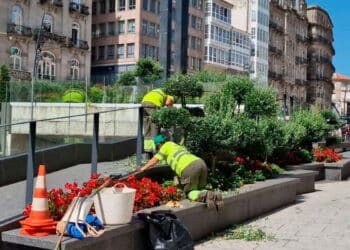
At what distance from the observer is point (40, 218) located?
5582mm

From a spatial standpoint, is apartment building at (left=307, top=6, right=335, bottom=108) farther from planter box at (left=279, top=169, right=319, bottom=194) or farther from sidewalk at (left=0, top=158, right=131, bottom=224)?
sidewalk at (left=0, top=158, right=131, bottom=224)

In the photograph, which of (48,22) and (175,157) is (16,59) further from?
(175,157)

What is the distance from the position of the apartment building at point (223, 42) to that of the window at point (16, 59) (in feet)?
84.1

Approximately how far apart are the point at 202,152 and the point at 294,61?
3803 inches

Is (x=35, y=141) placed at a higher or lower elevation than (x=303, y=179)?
higher

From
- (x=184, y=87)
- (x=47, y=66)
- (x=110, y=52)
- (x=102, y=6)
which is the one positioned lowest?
(x=184, y=87)

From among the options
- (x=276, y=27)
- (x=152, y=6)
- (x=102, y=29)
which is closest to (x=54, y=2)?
(x=102, y=29)

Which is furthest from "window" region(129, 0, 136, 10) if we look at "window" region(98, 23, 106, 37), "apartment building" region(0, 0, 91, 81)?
"apartment building" region(0, 0, 91, 81)

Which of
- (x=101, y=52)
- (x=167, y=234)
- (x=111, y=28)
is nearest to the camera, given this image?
(x=167, y=234)

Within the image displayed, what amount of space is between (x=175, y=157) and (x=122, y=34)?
5646cm

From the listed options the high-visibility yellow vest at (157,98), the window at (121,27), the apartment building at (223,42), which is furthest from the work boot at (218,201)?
the apartment building at (223,42)

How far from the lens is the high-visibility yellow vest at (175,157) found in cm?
823

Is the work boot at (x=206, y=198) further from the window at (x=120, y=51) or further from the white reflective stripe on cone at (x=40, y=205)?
the window at (x=120, y=51)

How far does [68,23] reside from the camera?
191ft
